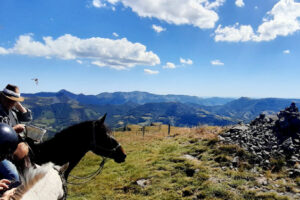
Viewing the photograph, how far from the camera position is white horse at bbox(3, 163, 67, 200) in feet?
8.17

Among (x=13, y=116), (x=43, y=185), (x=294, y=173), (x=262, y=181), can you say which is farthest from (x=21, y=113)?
(x=294, y=173)

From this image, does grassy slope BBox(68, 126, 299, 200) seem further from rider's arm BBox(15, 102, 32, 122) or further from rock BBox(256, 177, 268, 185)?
rider's arm BBox(15, 102, 32, 122)

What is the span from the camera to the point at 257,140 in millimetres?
14539

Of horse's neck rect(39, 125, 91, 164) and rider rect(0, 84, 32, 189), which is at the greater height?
rider rect(0, 84, 32, 189)

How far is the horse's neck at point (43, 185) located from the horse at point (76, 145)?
290cm

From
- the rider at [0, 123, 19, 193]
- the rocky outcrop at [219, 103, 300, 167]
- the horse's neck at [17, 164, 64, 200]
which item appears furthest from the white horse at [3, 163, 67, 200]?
the rocky outcrop at [219, 103, 300, 167]

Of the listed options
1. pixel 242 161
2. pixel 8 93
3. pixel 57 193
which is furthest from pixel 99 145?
pixel 242 161

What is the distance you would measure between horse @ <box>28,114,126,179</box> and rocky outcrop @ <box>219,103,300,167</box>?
9.33 m

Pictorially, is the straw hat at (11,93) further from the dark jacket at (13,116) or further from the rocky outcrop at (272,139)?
the rocky outcrop at (272,139)

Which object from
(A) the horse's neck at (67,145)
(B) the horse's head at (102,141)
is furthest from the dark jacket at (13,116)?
(B) the horse's head at (102,141)

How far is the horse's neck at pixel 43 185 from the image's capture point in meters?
2.61

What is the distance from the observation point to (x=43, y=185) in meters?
2.90

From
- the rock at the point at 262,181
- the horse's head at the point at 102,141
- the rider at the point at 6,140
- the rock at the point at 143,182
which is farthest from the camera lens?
the rock at the point at 143,182

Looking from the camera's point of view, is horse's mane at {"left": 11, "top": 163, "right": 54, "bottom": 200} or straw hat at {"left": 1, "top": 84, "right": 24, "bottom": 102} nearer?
horse's mane at {"left": 11, "top": 163, "right": 54, "bottom": 200}
